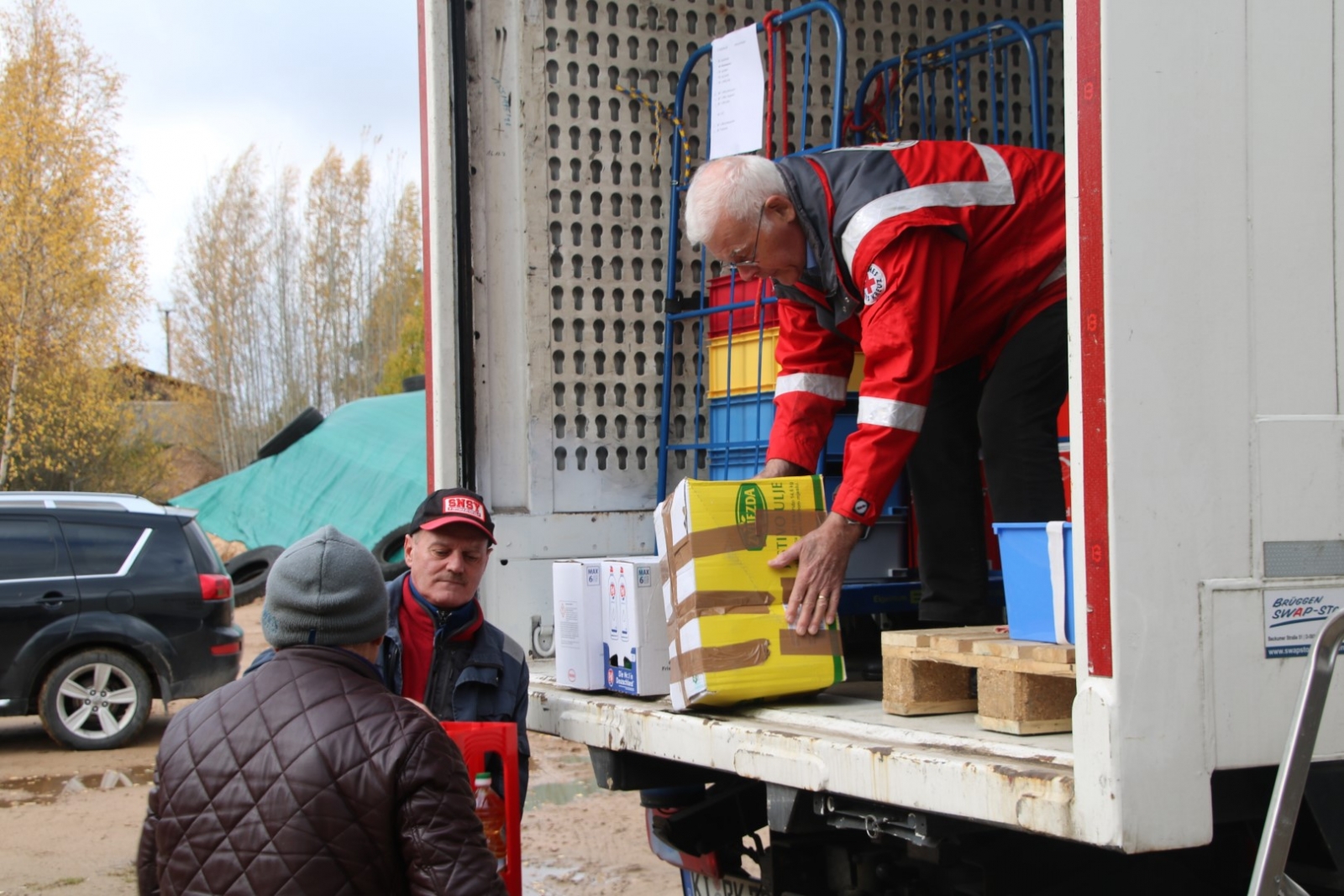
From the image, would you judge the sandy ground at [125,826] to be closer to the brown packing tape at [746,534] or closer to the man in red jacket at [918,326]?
the man in red jacket at [918,326]

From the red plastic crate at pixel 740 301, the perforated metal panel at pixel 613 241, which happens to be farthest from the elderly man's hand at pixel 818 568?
the perforated metal panel at pixel 613 241

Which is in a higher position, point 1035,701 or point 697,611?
point 697,611

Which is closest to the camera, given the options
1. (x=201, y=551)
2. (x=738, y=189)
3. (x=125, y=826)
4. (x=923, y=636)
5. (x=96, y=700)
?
(x=923, y=636)

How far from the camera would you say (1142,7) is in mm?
2230

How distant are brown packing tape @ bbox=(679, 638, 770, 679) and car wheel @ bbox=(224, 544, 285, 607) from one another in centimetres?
1676

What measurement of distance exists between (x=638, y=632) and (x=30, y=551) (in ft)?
25.6

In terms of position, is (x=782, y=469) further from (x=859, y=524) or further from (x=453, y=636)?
(x=453, y=636)

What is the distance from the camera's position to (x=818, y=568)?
3182mm

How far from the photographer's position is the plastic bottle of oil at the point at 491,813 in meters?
3.24

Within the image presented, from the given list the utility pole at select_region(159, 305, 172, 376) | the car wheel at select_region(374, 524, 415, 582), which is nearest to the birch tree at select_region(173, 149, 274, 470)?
the utility pole at select_region(159, 305, 172, 376)

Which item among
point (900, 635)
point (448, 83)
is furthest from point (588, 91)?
point (900, 635)

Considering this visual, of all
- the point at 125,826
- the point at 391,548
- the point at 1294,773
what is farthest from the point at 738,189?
the point at 391,548

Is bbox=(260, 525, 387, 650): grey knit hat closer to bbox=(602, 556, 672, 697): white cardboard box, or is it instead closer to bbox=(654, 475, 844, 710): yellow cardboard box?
bbox=(654, 475, 844, 710): yellow cardboard box

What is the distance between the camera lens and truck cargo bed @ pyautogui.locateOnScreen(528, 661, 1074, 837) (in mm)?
2299
